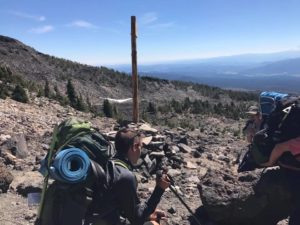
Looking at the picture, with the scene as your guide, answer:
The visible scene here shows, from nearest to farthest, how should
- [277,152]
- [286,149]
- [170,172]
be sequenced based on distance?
[286,149]
[277,152]
[170,172]

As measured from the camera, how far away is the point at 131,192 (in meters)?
4.10

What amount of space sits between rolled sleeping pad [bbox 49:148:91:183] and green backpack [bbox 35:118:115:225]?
0.10 meters

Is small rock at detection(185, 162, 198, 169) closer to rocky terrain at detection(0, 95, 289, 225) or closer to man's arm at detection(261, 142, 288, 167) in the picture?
rocky terrain at detection(0, 95, 289, 225)

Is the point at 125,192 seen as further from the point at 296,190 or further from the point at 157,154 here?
the point at 157,154

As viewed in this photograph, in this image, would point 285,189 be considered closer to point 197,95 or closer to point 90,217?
point 90,217

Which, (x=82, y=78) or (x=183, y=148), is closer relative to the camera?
(x=183, y=148)

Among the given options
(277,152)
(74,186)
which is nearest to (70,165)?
(74,186)

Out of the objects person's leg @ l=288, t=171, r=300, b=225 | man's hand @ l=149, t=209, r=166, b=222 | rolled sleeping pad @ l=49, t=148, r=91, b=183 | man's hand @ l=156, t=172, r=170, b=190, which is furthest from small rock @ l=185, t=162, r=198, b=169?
rolled sleeping pad @ l=49, t=148, r=91, b=183

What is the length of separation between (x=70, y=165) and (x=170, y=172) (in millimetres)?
5544

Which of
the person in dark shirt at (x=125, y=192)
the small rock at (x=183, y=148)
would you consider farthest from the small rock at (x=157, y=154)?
the person in dark shirt at (x=125, y=192)

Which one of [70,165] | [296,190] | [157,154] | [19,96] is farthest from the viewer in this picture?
[19,96]

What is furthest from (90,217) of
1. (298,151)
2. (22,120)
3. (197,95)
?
(197,95)

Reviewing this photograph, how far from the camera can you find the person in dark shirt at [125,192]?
4.05m

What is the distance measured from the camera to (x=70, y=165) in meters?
3.76
